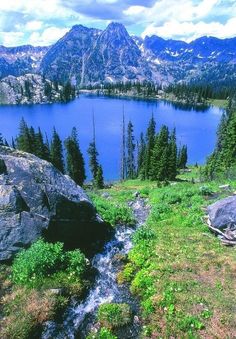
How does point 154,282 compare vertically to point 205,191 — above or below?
above

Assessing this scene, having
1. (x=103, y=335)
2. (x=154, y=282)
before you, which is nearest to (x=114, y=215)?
(x=154, y=282)

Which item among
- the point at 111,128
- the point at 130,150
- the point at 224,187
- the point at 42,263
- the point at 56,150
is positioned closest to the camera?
the point at 42,263

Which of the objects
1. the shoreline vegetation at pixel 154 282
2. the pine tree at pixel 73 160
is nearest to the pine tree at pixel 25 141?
the pine tree at pixel 73 160

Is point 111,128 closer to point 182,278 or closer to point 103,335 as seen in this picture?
point 182,278

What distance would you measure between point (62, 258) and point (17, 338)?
16.3ft

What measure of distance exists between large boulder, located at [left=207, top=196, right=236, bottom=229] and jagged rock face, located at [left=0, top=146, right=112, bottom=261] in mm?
8285

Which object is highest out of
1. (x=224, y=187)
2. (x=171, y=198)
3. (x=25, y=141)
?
(x=224, y=187)

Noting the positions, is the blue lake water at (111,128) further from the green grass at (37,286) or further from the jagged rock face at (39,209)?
the green grass at (37,286)

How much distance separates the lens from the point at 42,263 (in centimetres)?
1577

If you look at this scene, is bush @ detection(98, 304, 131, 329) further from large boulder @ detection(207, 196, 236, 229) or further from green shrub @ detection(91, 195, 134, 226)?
green shrub @ detection(91, 195, 134, 226)

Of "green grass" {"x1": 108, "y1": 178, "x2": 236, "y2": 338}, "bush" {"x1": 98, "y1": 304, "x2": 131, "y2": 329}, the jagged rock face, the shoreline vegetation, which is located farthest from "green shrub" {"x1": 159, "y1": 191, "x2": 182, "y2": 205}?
"bush" {"x1": 98, "y1": 304, "x2": 131, "y2": 329}

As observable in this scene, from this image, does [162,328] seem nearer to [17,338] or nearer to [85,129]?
[17,338]

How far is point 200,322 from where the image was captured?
512 inches

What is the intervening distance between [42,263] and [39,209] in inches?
143
